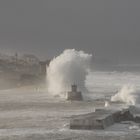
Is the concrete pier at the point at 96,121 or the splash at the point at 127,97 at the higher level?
the splash at the point at 127,97

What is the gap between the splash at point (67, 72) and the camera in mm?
79938

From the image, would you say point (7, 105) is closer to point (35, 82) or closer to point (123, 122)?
point (123, 122)

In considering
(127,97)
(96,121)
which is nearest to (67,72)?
(127,97)

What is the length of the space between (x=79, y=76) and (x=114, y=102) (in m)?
25.5

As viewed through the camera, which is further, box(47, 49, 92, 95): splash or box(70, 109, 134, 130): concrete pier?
box(47, 49, 92, 95): splash

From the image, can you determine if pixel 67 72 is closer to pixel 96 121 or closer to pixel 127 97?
pixel 127 97

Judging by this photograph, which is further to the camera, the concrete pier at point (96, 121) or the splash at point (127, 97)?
the splash at point (127, 97)

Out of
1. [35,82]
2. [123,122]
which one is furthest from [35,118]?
[35,82]

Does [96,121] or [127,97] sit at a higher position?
[127,97]

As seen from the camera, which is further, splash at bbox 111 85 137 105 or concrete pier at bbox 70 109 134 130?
splash at bbox 111 85 137 105

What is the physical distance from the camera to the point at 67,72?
8175 centimetres

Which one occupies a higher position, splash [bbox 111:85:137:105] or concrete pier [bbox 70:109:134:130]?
splash [bbox 111:85:137:105]

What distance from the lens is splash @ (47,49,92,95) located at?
262ft

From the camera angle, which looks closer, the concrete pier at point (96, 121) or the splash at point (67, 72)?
the concrete pier at point (96, 121)
